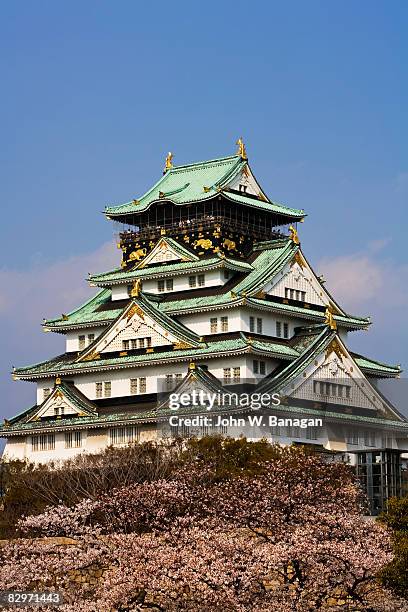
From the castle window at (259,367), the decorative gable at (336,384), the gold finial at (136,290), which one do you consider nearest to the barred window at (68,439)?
the gold finial at (136,290)

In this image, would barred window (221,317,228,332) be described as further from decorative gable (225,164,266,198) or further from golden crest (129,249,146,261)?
decorative gable (225,164,266,198)

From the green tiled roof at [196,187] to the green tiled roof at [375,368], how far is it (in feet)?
35.1

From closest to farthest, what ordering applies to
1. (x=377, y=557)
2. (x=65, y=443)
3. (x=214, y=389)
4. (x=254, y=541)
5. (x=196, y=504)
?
(x=377, y=557) → (x=254, y=541) → (x=196, y=504) → (x=214, y=389) → (x=65, y=443)

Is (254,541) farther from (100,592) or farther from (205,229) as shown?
(205,229)

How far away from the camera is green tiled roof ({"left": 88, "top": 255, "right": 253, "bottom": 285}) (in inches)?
3597

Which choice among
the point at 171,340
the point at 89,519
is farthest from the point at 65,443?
the point at 89,519

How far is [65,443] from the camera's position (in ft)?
300

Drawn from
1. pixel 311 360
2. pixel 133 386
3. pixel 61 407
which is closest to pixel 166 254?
pixel 133 386

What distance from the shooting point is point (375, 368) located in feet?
315

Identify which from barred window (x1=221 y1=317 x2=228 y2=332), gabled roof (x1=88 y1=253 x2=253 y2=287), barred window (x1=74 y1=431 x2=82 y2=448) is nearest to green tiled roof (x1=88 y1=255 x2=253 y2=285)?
gabled roof (x1=88 y1=253 x2=253 y2=287)

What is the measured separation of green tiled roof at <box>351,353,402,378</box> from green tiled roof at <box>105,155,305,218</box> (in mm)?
10693

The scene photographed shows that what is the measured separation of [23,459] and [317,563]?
48.6 m

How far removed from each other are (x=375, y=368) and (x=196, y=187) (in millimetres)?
16545

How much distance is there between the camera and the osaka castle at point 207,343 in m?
86.1
